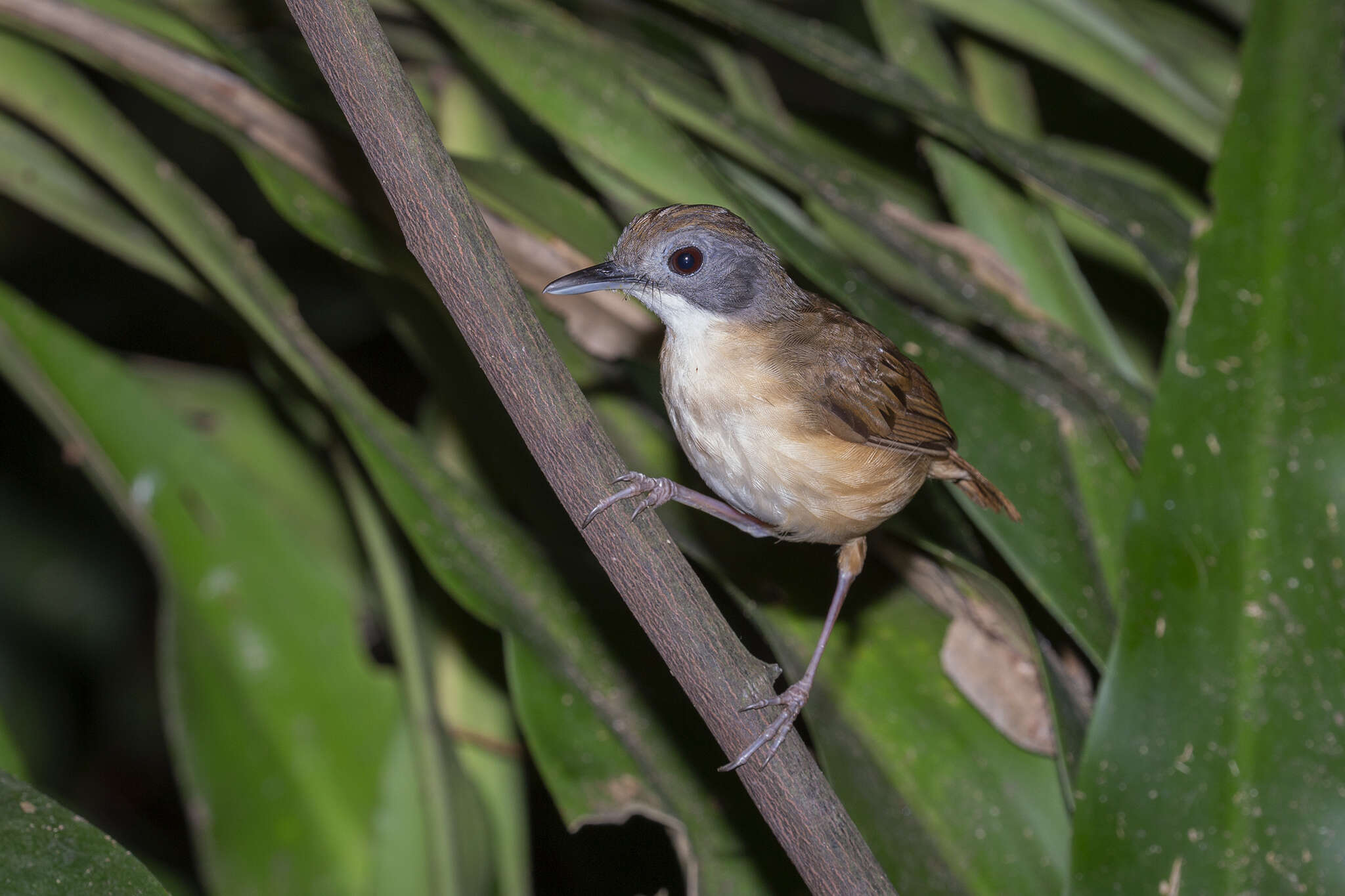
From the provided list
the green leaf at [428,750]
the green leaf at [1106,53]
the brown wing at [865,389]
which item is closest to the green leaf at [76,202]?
the green leaf at [428,750]

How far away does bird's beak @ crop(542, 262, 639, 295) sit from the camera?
1.66 metres

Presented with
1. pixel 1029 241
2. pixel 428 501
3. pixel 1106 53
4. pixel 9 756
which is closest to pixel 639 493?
pixel 428 501

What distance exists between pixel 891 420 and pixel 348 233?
1038 millimetres

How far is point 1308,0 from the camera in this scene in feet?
7.28

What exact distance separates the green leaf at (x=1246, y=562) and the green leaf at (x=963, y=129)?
0.95 ft

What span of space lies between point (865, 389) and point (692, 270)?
0.35 meters

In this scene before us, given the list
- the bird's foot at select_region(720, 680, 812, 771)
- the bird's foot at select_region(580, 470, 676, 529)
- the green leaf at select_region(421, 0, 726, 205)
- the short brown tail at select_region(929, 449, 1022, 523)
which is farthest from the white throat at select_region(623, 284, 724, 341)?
the bird's foot at select_region(720, 680, 812, 771)

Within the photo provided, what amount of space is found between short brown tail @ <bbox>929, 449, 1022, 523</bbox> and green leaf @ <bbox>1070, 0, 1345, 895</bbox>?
0.72 ft

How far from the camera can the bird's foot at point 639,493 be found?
51.3 inches

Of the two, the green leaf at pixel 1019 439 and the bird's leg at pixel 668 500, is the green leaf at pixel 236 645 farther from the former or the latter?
the green leaf at pixel 1019 439

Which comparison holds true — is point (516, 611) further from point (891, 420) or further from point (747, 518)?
point (891, 420)

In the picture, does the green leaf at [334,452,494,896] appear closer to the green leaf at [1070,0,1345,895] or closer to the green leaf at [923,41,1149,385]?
the green leaf at [1070,0,1345,895]

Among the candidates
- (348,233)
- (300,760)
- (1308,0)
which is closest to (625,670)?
(300,760)

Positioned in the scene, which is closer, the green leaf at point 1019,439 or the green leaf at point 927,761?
the green leaf at point 927,761
